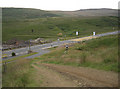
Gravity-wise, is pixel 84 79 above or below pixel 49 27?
below

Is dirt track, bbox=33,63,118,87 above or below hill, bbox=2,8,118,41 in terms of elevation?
below

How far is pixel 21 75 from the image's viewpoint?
11.7 m

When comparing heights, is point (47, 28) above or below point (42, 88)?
above

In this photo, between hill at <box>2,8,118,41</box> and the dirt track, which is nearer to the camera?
the dirt track

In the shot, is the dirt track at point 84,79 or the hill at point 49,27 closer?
the dirt track at point 84,79

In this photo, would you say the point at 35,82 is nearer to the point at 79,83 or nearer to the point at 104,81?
the point at 79,83

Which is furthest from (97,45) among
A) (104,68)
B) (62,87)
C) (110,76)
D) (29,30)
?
(29,30)

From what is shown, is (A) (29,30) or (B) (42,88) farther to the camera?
(A) (29,30)

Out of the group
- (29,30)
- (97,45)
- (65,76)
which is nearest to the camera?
(65,76)

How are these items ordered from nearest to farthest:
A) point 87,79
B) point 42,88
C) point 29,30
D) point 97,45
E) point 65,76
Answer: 1. point 42,88
2. point 87,79
3. point 65,76
4. point 97,45
5. point 29,30

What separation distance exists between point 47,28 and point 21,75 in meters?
76.0

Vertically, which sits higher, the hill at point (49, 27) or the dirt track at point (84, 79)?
the hill at point (49, 27)

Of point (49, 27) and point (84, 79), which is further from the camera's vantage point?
point (49, 27)

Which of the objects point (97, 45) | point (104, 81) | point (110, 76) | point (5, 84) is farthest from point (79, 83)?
point (97, 45)
